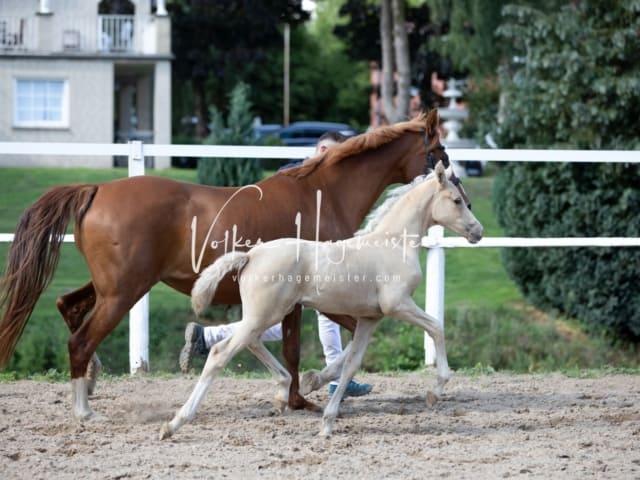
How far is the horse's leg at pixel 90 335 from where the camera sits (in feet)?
18.4

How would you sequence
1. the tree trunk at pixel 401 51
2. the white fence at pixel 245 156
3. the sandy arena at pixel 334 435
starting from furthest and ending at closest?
the tree trunk at pixel 401 51 < the white fence at pixel 245 156 < the sandy arena at pixel 334 435

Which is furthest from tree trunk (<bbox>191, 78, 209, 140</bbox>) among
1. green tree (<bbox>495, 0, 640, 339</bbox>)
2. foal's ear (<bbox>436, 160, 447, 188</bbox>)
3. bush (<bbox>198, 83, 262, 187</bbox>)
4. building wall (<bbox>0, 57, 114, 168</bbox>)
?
foal's ear (<bbox>436, 160, 447, 188</bbox>)

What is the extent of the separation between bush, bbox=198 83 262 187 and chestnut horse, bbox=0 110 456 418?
6328 mm

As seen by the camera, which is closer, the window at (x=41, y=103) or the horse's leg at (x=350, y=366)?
the horse's leg at (x=350, y=366)

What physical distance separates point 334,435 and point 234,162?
786 centimetres

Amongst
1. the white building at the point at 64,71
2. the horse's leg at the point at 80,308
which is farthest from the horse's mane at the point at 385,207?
the white building at the point at 64,71

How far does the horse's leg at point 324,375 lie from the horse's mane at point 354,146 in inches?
46.9

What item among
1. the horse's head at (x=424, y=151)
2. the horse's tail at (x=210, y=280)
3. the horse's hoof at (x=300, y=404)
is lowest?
the horse's hoof at (x=300, y=404)

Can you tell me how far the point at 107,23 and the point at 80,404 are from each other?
23430 millimetres

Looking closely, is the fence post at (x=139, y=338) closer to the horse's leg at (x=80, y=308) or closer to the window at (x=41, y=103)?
the horse's leg at (x=80, y=308)

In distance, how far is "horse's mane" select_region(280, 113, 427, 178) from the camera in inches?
243

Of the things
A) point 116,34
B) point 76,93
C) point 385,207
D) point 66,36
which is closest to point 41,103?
point 76,93

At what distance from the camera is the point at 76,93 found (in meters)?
26.1

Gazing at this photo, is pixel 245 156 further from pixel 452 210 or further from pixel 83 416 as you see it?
pixel 83 416
